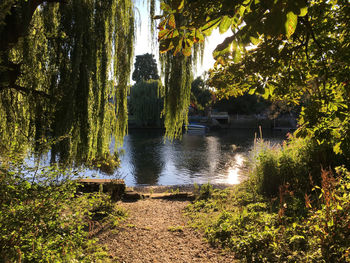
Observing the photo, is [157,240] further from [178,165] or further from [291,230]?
[178,165]

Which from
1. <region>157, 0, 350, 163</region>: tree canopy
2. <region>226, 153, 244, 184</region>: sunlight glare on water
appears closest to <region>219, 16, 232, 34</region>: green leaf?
<region>157, 0, 350, 163</region>: tree canopy

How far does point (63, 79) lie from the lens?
12.3ft

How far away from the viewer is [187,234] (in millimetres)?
3922

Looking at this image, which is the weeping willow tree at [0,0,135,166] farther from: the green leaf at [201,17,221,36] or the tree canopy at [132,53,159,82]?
the tree canopy at [132,53,159,82]

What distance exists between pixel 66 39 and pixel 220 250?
3701 mm

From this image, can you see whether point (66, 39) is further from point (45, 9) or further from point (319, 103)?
point (319, 103)

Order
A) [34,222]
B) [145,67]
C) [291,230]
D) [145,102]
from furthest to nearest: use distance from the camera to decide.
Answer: [145,67] → [145,102] → [291,230] → [34,222]

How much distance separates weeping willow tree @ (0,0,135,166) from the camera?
3645mm

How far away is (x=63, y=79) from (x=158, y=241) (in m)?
2.79

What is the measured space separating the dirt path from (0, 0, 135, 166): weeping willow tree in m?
1.36

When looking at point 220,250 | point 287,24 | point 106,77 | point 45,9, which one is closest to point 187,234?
point 220,250

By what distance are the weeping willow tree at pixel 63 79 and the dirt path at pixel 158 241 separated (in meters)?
1.36

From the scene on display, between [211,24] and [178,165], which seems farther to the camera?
[178,165]

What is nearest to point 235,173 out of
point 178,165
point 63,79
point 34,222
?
point 178,165
